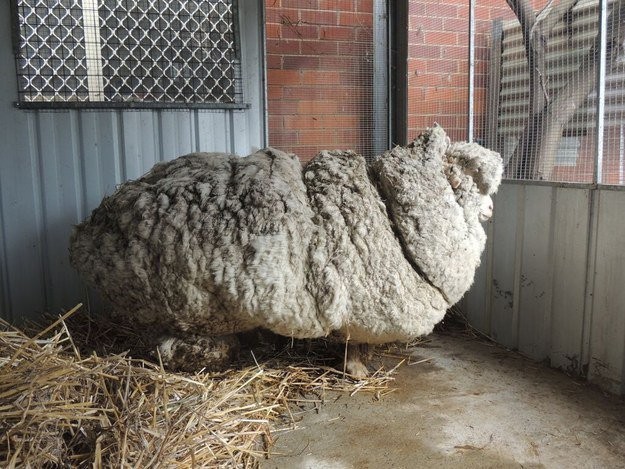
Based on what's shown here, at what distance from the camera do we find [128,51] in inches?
135

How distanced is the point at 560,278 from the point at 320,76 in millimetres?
2169

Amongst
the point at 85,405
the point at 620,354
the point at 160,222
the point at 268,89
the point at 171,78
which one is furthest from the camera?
the point at 268,89

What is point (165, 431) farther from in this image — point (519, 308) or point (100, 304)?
point (519, 308)

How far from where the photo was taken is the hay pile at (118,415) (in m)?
1.70

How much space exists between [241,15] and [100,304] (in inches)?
84.0

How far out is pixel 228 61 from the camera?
12.0 feet

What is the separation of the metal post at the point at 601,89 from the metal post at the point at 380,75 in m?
1.66

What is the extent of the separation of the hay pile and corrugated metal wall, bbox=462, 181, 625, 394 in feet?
5.14

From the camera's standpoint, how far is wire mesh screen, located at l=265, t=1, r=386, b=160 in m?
3.90

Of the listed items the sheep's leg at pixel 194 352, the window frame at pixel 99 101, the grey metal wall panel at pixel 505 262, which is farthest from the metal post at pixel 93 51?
the grey metal wall panel at pixel 505 262

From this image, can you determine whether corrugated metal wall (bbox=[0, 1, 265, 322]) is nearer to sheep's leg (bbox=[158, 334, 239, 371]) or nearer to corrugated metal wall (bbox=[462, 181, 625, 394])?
sheep's leg (bbox=[158, 334, 239, 371])

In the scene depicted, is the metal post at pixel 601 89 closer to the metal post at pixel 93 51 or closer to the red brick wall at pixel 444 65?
the red brick wall at pixel 444 65

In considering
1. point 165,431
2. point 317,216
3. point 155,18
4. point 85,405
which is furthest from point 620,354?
point 155,18

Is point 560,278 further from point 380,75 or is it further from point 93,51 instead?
point 93,51
